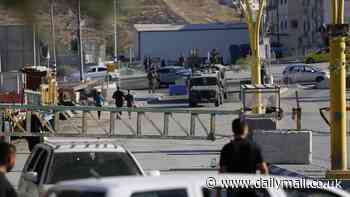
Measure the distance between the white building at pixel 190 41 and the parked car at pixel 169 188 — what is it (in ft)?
299

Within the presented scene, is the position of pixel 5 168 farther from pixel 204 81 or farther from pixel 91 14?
pixel 204 81

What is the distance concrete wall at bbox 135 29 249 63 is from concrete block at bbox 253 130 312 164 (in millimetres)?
77792

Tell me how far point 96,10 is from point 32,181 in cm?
644

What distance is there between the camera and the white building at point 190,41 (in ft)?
324

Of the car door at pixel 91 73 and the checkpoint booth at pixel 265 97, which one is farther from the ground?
the checkpoint booth at pixel 265 97

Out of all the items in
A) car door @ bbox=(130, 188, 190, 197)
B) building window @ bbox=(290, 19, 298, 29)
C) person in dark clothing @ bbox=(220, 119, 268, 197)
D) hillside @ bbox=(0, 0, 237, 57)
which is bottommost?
person in dark clothing @ bbox=(220, 119, 268, 197)

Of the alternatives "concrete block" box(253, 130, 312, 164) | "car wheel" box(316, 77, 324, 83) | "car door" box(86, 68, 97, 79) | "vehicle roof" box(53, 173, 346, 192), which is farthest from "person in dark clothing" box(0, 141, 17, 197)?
"car door" box(86, 68, 97, 79)

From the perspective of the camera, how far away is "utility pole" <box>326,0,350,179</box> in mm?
15609

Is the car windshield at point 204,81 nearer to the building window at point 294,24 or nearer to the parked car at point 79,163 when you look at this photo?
the parked car at point 79,163

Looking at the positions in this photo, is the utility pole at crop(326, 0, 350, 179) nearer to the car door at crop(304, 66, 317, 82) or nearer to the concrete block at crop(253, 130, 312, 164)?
the concrete block at crop(253, 130, 312, 164)

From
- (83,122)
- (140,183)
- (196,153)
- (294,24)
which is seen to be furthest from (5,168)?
(294,24)

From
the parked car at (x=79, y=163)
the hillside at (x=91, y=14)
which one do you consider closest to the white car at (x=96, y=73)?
the parked car at (x=79, y=163)

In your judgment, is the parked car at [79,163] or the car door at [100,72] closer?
the parked car at [79,163]

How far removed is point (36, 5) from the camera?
3.65 m
